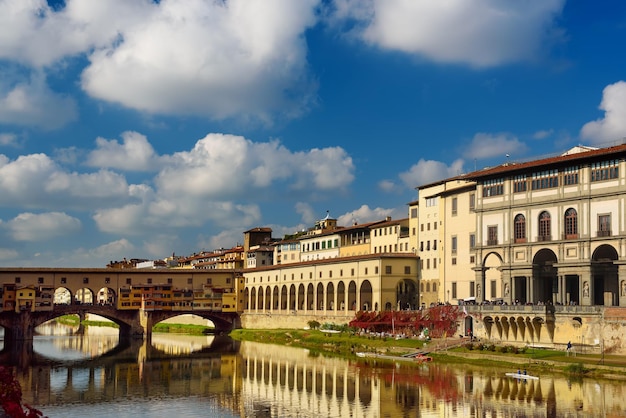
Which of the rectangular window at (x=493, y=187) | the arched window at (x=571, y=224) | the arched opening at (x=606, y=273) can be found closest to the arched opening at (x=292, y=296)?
the rectangular window at (x=493, y=187)

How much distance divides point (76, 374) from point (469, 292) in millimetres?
40115

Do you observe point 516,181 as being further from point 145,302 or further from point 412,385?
point 145,302

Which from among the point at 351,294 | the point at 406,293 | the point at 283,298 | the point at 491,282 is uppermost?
the point at 491,282

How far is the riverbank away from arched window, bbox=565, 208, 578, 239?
10.5m

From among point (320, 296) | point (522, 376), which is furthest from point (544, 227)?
point (320, 296)

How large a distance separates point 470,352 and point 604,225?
1522cm

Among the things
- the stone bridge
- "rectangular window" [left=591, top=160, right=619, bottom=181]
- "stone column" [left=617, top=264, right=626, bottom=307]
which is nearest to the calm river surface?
"stone column" [left=617, top=264, right=626, bottom=307]

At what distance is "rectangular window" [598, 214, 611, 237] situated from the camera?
63.0 m

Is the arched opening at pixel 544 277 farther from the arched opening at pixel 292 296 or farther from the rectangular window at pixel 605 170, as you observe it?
the arched opening at pixel 292 296

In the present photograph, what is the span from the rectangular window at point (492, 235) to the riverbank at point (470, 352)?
996 centimetres

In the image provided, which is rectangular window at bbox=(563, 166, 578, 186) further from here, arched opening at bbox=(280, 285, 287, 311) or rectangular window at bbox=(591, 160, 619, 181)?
arched opening at bbox=(280, 285, 287, 311)

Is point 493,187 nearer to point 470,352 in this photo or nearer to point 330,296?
point 470,352

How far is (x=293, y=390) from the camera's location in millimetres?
55875

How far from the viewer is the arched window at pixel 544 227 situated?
6806 cm
